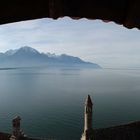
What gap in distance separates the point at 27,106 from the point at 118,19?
81.6 metres

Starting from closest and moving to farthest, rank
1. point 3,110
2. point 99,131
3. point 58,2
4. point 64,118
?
point 58,2, point 99,131, point 64,118, point 3,110

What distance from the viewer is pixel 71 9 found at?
95.3 inches

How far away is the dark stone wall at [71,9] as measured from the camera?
234cm

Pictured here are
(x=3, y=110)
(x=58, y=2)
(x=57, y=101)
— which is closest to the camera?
(x=58, y=2)

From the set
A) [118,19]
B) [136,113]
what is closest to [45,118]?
[136,113]

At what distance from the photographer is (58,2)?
2.30 m

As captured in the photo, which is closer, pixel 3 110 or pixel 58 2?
pixel 58 2

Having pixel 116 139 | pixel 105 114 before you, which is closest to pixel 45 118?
pixel 105 114

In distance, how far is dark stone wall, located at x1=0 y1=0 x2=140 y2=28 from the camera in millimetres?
2336

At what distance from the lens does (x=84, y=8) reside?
2422mm

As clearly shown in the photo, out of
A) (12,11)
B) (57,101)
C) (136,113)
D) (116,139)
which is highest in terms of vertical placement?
(57,101)

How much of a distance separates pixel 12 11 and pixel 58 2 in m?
0.42

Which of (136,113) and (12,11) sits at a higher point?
(136,113)

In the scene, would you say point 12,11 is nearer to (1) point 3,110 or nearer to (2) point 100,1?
(2) point 100,1
